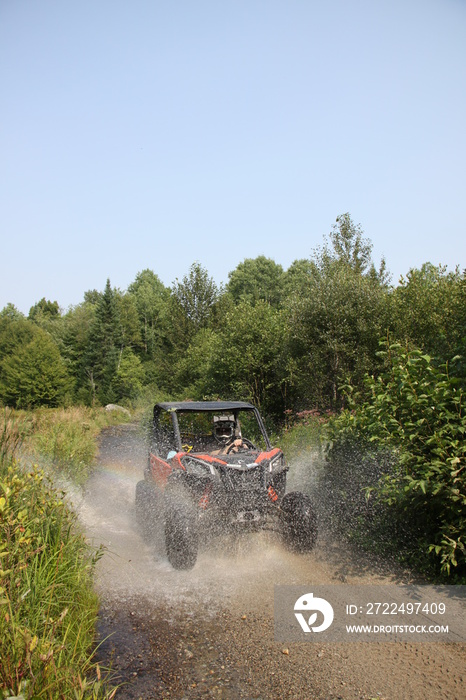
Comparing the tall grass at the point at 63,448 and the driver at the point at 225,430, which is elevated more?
the driver at the point at 225,430

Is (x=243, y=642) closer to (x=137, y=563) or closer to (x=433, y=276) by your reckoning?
(x=137, y=563)

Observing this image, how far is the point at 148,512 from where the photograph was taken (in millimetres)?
7457

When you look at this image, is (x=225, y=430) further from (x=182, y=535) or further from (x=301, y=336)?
(x=301, y=336)

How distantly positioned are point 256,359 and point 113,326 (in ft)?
142

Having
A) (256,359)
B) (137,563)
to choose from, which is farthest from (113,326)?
(137,563)

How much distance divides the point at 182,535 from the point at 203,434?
2.82 meters

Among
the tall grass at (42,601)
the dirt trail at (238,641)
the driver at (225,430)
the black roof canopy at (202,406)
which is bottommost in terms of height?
the dirt trail at (238,641)

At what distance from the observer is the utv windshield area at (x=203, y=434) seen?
704 centimetres

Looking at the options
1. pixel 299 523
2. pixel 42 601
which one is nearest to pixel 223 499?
pixel 299 523

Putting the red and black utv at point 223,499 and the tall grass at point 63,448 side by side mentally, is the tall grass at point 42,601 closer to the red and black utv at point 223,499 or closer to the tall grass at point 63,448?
the red and black utv at point 223,499

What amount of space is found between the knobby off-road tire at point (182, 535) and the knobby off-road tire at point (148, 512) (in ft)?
3.88

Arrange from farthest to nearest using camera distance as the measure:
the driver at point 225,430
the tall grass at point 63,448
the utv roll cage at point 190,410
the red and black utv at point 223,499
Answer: the tall grass at point 63,448 → the driver at point 225,430 → the utv roll cage at point 190,410 → the red and black utv at point 223,499

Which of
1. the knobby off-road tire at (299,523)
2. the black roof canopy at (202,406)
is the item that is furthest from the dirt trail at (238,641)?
the black roof canopy at (202,406)

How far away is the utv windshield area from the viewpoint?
7.04 metres
